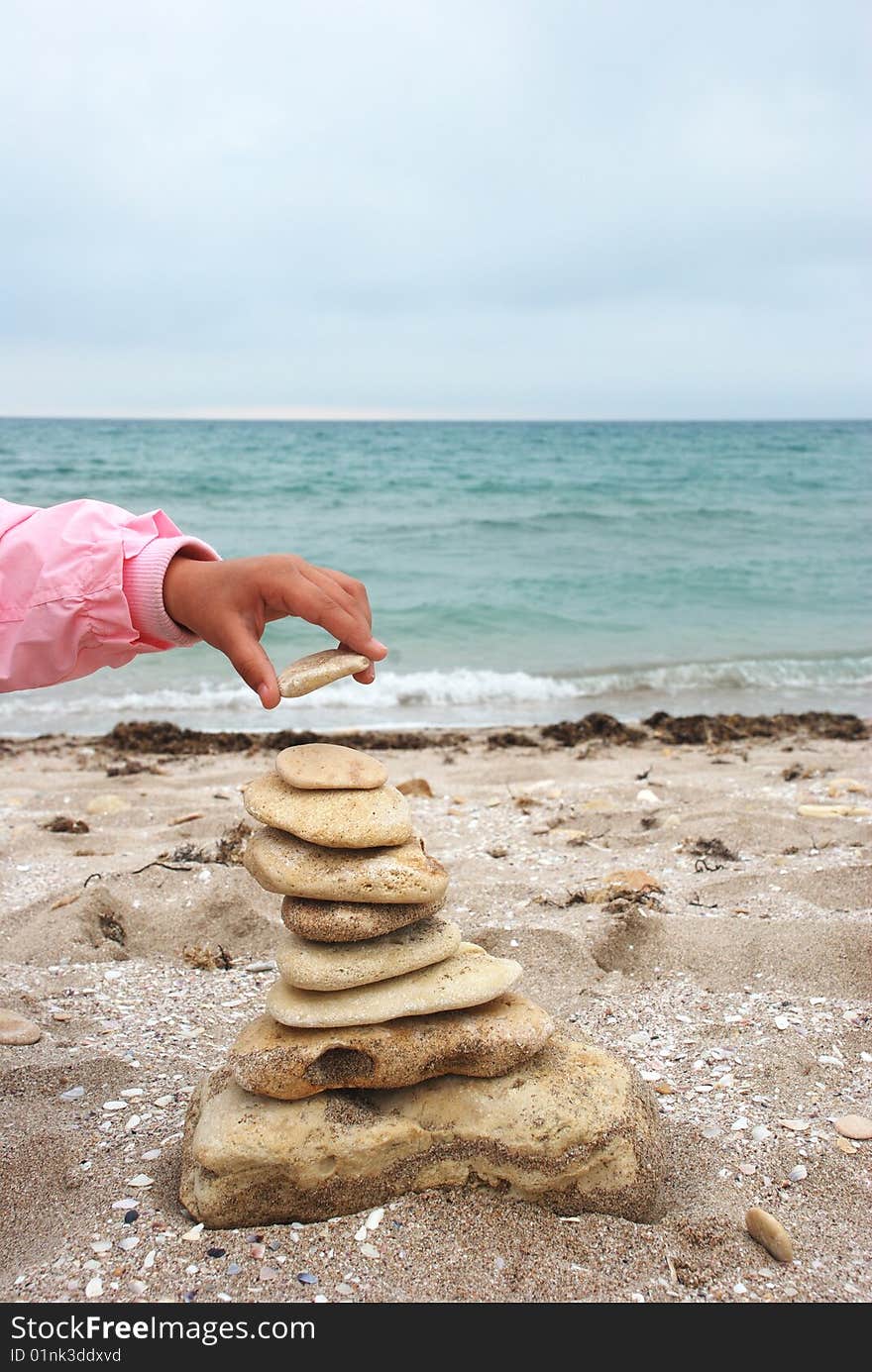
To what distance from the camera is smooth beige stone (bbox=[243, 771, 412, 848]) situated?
265 cm

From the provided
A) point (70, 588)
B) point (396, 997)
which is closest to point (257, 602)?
point (70, 588)

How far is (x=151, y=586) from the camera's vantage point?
8.34 feet

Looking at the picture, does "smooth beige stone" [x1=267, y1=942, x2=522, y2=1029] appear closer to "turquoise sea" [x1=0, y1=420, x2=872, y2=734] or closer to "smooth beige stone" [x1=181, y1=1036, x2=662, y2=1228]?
"smooth beige stone" [x1=181, y1=1036, x2=662, y2=1228]

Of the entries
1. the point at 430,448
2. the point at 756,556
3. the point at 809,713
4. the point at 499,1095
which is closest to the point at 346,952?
the point at 499,1095

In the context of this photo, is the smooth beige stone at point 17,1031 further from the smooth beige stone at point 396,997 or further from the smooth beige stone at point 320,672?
the smooth beige stone at point 320,672

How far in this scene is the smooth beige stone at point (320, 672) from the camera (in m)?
2.62

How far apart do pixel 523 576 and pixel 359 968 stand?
47.9 feet

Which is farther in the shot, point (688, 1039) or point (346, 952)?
point (688, 1039)

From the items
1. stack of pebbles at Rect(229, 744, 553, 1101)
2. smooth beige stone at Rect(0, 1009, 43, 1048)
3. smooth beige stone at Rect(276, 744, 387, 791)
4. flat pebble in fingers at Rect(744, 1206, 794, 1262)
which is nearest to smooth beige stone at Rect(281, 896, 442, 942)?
stack of pebbles at Rect(229, 744, 553, 1101)

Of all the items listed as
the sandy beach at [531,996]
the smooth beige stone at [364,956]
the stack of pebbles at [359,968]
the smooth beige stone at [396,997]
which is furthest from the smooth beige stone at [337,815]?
the sandy beach at [531,996]

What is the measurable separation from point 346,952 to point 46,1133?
974 mm

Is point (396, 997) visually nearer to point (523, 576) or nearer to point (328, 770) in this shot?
point (328, 770)
